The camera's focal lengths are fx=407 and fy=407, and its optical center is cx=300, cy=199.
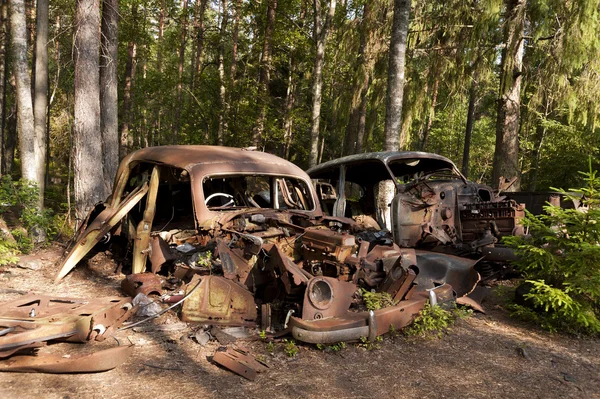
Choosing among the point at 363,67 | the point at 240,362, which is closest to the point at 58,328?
the point at 240,362

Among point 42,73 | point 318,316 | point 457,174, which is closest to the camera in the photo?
point 318,316

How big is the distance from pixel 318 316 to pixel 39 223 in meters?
6.35

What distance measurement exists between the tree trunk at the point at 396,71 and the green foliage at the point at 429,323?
5176 mm

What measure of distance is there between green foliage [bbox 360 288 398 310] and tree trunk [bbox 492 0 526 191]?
799cm

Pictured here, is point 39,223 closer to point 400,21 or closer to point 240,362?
point 240,362

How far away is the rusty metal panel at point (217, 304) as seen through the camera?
4008 mm

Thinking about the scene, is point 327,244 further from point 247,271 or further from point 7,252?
point 7,252

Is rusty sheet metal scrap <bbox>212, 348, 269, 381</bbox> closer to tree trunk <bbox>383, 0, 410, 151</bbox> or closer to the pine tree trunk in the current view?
tree trunk <bbox>383, 0, 410, 151</bbox>

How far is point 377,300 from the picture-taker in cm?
430

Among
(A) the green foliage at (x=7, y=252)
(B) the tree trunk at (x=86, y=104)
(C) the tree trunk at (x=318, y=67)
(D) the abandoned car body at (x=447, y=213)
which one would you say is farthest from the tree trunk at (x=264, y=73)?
(A) the green foliage at (x=7, y=252)

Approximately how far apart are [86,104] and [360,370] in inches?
289

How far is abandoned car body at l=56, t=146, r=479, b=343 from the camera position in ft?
12.9

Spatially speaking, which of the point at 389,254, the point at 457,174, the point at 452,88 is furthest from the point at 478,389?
the point at 452,88

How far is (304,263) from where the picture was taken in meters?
4.68
